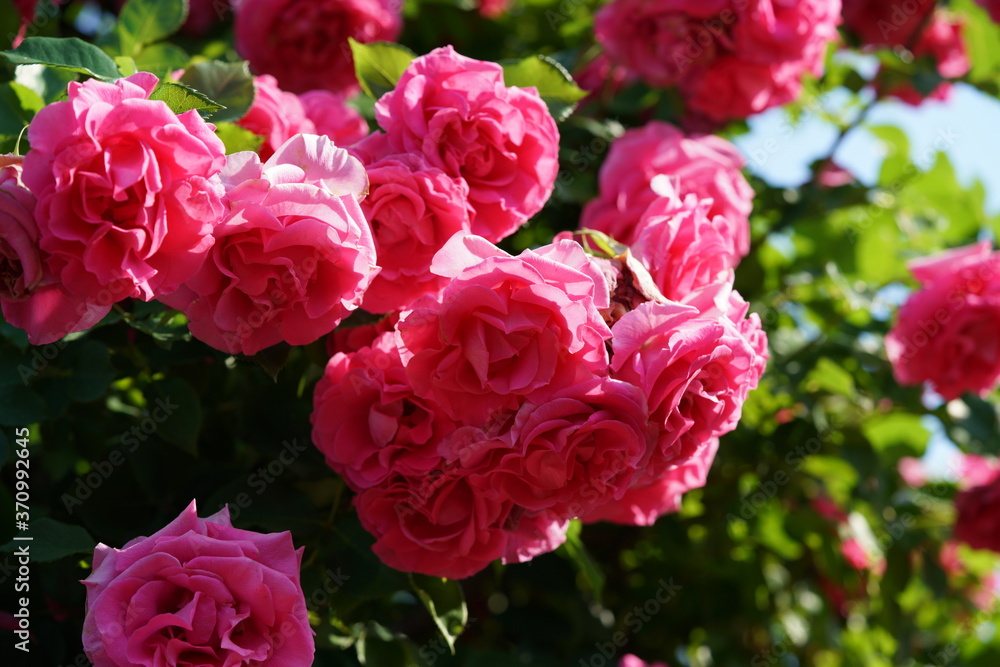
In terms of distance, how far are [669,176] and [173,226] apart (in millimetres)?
741

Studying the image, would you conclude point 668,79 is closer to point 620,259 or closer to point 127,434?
point 620,259

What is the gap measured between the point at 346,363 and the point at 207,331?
18 centimetres

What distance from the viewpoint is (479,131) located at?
3.54 feet

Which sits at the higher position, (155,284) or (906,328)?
(155,284)

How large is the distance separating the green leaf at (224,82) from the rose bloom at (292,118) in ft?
0.05

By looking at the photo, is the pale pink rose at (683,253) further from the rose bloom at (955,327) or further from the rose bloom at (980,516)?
the rose bloom at (980,516)

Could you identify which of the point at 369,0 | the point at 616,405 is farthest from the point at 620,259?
the point at 369,0

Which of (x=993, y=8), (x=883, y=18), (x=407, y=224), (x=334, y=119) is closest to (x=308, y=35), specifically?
(x=334, y=119)

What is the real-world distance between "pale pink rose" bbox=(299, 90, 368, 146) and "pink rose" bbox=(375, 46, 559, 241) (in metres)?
0.22

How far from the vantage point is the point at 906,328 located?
1658mm

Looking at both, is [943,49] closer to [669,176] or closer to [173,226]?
[669,176]

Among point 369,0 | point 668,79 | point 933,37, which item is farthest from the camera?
point 933,37

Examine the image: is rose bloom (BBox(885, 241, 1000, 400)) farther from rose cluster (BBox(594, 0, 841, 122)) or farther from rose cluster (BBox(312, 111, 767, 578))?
rose cluster (BBox(312, 111, 767, 578))

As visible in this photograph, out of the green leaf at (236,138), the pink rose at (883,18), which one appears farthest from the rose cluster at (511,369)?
the pink rose at (883,18)
